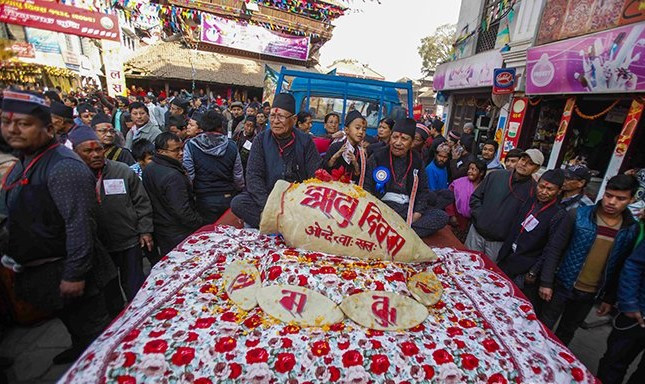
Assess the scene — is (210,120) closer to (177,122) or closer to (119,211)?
(119,211)

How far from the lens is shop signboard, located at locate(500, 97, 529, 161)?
7.22 metres

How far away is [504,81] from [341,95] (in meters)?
4.37

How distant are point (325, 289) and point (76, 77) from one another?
18.7 meters

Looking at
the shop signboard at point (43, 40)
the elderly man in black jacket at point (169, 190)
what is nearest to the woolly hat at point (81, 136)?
the elderly man in black jacket at point (169, 190)

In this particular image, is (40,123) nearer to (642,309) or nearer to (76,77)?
(642,309)

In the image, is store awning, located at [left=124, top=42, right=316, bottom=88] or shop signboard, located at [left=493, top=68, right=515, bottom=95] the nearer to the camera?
shop signboard, located at [left=493, top=68, right=515, bottom=95]

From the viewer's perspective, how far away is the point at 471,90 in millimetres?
9992

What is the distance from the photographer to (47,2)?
891cm

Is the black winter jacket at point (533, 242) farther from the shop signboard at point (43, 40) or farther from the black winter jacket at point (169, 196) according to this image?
the shop signboard at point (43, 40)

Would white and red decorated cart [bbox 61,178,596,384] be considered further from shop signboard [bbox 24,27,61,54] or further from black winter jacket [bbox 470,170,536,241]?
shop signboard [bbox 24,27,61,54]

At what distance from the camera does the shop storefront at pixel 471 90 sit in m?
8.67

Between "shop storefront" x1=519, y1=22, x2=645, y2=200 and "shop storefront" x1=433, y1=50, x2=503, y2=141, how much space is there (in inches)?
68.4

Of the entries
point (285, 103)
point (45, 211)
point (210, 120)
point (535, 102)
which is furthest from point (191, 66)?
point (45, 211)

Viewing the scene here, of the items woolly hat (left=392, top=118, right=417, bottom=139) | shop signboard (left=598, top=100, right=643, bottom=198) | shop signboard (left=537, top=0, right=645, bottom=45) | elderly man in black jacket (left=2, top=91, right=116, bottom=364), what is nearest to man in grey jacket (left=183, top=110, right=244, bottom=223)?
elderly man in black jacket (left=2, top=91, right=116, bottom=364)
